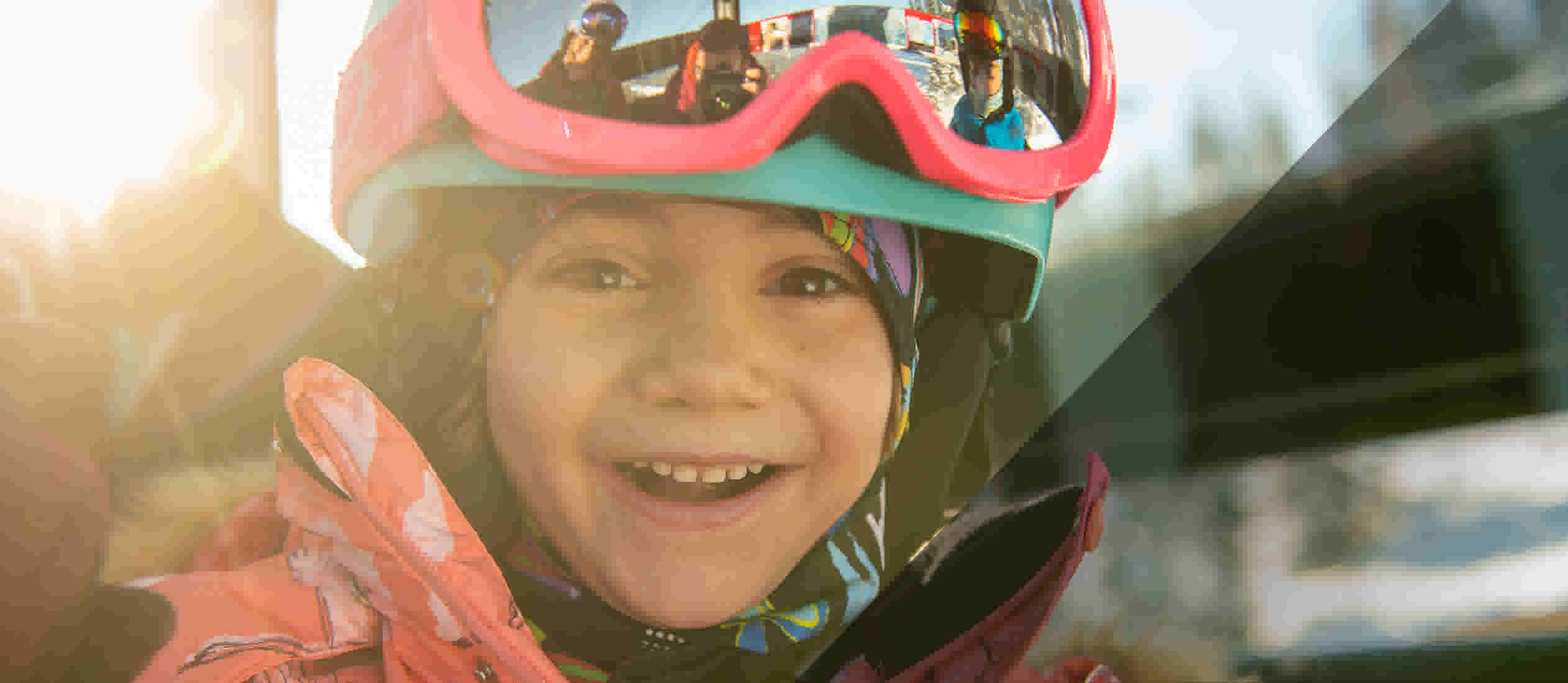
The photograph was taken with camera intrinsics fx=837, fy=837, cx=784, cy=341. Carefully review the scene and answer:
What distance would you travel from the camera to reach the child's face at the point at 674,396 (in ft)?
2.30

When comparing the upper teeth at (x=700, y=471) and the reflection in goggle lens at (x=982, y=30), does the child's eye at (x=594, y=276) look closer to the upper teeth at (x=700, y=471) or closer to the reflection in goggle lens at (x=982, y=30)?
the upper teeth at (x=700, y=471)

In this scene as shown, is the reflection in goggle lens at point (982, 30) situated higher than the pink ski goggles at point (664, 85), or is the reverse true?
the reflection in goggle lens at point (982, 30)

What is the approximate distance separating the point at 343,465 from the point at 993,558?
645 mm

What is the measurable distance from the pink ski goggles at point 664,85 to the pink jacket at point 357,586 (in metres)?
0.25

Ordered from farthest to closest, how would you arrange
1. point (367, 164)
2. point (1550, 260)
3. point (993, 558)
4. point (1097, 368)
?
1. point (1097, 368)
2. point (1550, 260)
3. point (993, 558)
4. point (367, 164)

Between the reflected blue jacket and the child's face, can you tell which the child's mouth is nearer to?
the child's face

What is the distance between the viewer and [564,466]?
724mm

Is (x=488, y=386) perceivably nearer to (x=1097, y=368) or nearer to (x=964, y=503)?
→ (x=964, y=503)

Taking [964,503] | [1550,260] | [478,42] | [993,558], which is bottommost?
[964,503]

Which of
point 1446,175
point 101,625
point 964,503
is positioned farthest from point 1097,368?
point 101,625

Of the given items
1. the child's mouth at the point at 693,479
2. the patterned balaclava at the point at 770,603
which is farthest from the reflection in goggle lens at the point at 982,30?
the child's mouth at the point at 693,479

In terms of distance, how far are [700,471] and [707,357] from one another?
11cm

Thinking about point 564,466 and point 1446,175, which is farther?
point 1446,175

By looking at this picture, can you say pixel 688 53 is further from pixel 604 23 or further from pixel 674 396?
pixel 674 396
